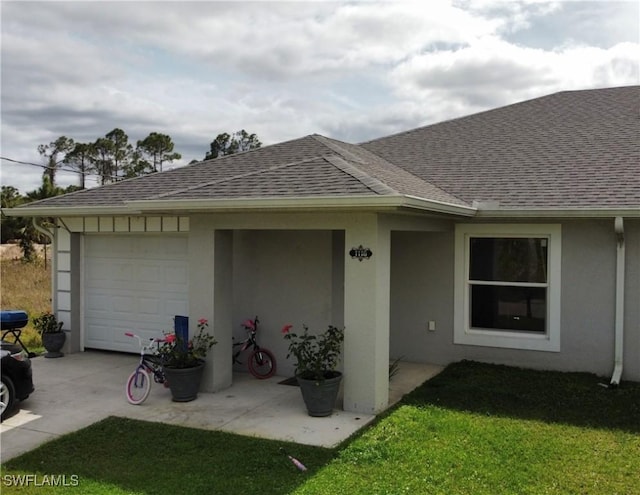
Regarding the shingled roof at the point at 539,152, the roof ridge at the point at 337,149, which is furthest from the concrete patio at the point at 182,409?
the roof ridge at the point at 337,149

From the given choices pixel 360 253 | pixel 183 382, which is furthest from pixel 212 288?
pixel 360 253

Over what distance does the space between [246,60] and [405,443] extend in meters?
8.11

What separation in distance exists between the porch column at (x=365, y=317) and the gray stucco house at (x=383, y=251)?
18 mm

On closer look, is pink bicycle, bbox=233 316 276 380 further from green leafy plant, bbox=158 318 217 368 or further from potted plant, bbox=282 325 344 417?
potted plant, bbox=282 325 344 417

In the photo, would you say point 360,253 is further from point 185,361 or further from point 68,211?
point 68,211

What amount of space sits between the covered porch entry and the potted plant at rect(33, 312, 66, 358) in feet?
11.1

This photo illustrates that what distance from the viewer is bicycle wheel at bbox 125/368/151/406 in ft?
23.8

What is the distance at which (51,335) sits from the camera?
10047 mm

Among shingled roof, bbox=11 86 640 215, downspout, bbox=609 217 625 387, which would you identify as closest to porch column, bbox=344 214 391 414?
shingled roof, bbox=11 86 640 215

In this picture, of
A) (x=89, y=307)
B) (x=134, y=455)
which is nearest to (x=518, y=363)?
(x=134, y=455)

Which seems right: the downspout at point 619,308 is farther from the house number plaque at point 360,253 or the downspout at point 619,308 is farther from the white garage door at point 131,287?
the white garage door at point 131,287

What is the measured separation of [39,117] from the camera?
62.4 feet

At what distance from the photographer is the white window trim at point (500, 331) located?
8.62m

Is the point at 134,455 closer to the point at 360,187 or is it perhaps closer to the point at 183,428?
the point at 183,428
